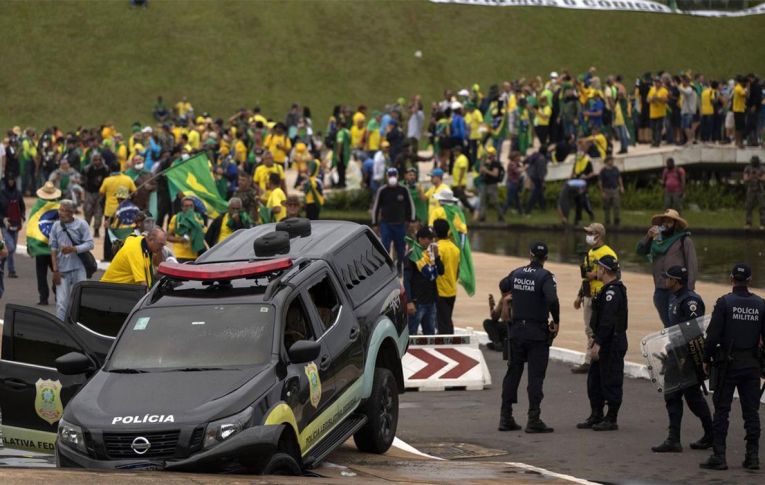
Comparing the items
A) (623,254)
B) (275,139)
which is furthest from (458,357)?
(275,139)

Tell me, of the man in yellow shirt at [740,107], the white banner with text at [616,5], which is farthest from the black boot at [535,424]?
the white banner with text at [616,5]

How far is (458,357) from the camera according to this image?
1650 cm

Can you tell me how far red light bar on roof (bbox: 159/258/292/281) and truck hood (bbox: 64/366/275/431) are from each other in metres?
0.99

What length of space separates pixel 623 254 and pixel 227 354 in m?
19.0

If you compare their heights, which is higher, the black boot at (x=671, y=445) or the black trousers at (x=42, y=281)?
the black trousers at (x=42, y=281)

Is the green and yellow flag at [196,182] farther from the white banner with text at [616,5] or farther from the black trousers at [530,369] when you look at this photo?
the white banner with text at [616,5]

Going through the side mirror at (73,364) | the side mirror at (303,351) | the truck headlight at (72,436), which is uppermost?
the side mirror at (303,351)

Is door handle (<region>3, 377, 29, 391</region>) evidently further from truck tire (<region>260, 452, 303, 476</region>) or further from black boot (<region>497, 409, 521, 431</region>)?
black boot (<region>497, 409, 521, 431</region>)

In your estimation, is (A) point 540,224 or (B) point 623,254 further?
(A) point 540,224

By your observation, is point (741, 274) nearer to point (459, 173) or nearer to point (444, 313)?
point (444, 313)

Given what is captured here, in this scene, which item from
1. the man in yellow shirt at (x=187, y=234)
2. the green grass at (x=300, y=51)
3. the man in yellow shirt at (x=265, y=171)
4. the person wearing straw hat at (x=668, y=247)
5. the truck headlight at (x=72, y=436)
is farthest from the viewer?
the green grass at (x=300, y=51)

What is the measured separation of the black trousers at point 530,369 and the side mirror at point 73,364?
178 inches

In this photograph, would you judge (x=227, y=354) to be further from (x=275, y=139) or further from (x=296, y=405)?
(x=275, y=139)

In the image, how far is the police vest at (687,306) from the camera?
13.4 metres
